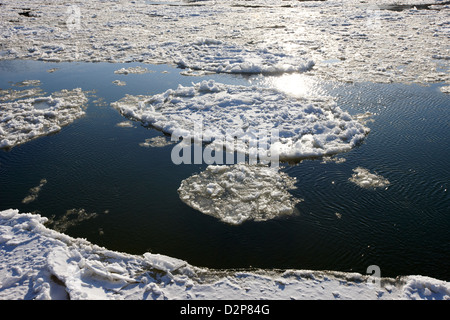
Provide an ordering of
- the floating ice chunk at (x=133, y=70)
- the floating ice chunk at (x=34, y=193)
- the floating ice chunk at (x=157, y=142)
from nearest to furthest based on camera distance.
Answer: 1. the floating ice chunk at (x=34, y=193)
2. the floating ice chunk at (x=157, y=142)
3. the floating ice chunk at (x=133, y=70)

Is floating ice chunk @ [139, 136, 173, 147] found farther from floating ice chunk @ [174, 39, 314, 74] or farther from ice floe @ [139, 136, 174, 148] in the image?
floating ice chunk @ [174, 39, 314, 74]

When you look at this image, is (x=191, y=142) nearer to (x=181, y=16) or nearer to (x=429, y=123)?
(x=429, y=123)

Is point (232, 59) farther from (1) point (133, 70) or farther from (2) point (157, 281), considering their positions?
(2) point (157, 281)

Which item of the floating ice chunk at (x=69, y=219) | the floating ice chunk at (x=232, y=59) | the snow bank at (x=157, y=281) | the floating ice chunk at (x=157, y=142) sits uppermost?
the floating ice chunk at (x=232, y=59)

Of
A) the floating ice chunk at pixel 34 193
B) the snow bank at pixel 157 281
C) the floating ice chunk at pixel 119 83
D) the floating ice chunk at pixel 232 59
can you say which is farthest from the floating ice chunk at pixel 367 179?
the floating ice chunk at pixel 119 83

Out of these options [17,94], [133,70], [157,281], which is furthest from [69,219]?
[133,70]

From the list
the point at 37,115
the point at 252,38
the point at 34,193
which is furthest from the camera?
the point at 252,38

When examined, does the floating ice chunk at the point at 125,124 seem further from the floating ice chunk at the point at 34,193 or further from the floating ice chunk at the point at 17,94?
the floating ice chunk at the point at 17,94
